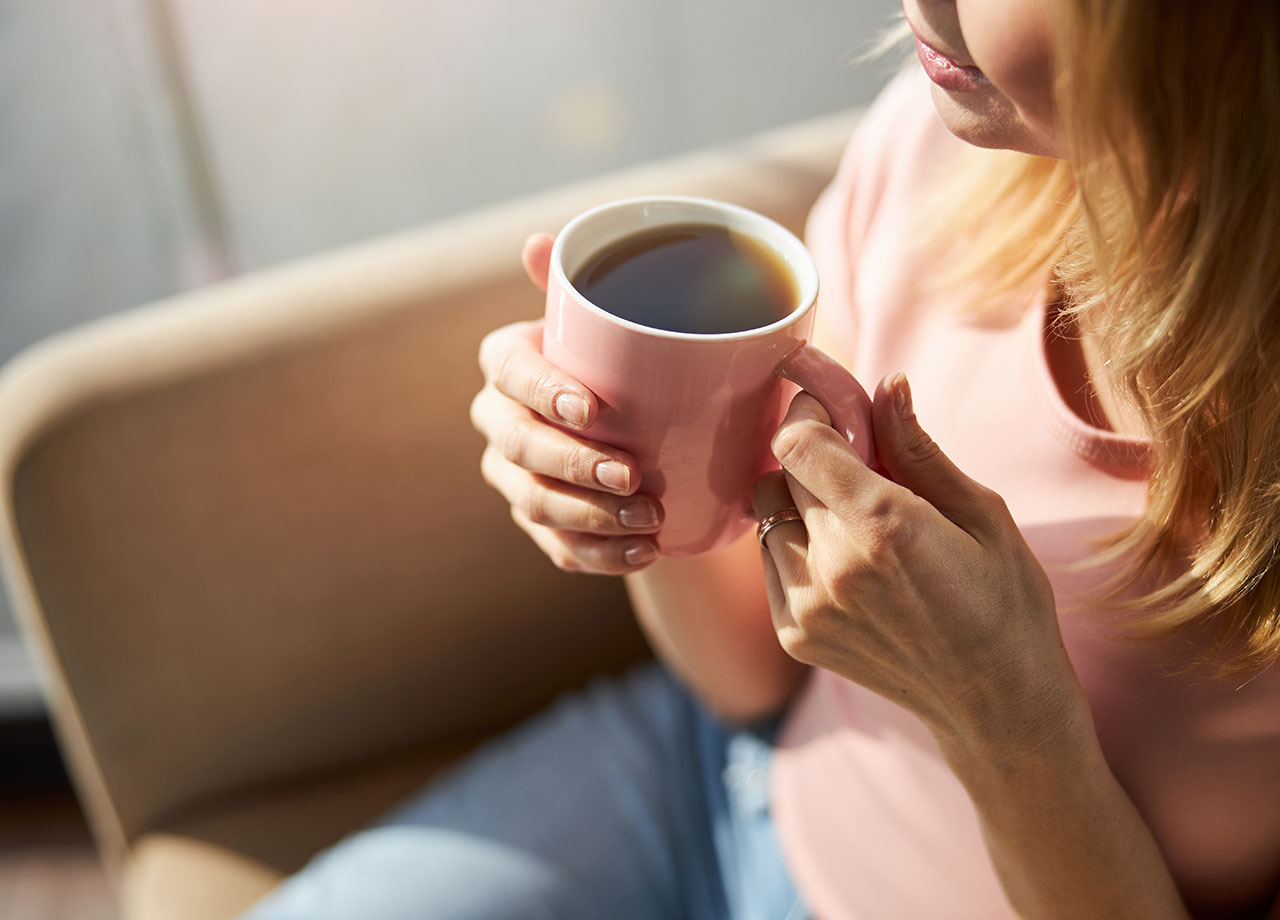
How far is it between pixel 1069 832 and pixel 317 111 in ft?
4.80

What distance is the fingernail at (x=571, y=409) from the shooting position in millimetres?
577

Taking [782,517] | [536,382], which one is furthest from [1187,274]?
[536,382]

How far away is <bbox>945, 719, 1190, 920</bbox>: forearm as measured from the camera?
0.64 m

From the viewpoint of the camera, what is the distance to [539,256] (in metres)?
0.72

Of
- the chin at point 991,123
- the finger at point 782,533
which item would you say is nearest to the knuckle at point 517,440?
the finger at point 782,533

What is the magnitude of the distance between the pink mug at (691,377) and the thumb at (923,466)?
11 mm

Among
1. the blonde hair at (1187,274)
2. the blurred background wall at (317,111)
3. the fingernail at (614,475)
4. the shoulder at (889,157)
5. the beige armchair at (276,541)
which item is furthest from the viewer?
the blurred background wall at (317,111)

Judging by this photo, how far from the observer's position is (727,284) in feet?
2.06

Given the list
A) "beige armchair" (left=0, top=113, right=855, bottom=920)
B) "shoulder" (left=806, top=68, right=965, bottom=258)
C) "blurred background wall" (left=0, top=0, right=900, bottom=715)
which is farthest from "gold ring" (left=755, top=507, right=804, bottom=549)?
"blurred background wall" (left=0, top=0, right=900, bottom=715)

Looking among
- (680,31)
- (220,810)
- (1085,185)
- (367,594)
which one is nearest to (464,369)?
(367,594)

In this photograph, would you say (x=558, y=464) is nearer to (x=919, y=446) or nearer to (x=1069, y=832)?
(x=919, y=446)

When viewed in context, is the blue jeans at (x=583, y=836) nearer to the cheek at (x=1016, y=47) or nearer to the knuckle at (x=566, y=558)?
the knuckle at (x=566, y=558)

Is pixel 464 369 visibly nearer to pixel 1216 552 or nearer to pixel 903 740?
pixel 903 740

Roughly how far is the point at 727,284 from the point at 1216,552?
32cm
